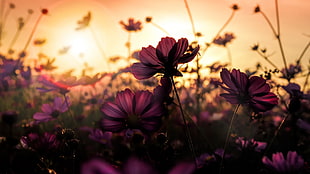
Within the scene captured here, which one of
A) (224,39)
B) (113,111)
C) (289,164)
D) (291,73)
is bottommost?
(289,164)

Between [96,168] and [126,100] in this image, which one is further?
[126,100]

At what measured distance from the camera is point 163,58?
2.31ft

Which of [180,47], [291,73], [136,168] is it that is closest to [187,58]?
[180,47]

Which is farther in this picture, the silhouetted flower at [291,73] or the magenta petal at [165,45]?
the silhouetted flower at [291,73]

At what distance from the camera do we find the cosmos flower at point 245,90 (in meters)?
0.72

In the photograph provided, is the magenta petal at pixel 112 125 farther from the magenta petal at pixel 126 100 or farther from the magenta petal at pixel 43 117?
the magenta petal at pixel 43 117

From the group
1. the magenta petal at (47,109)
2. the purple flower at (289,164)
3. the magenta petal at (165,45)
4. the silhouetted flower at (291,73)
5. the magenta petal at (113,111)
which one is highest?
the silhouetted flower at (291,73)

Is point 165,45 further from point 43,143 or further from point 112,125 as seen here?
point 43,143

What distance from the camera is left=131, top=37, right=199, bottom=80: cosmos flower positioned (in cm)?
69

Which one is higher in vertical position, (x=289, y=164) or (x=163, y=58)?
(x=163, y=58)

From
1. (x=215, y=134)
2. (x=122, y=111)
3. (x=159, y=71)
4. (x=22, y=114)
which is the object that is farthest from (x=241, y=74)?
(x=22, y=114)

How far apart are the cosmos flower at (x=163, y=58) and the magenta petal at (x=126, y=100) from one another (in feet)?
0.17

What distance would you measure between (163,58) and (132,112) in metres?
0.15

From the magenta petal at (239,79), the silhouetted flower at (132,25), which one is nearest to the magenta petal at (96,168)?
the magenta petal at (239,79)
